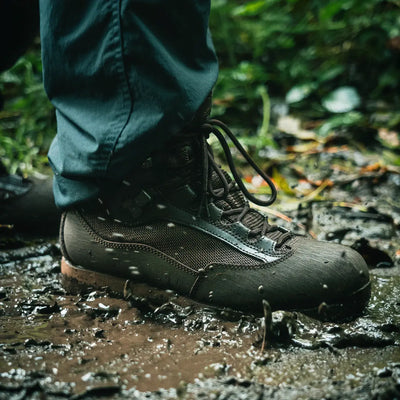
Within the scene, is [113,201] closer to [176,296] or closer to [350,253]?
[176,296]

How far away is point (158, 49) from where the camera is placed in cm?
99

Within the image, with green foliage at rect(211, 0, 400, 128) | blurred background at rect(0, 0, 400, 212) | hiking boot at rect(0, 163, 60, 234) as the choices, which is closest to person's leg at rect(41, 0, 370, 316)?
hiking boot at rect(0, 163, 60, 234)

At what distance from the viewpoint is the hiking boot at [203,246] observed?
105cm

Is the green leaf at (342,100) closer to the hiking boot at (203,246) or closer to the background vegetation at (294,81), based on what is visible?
the background vegetation at (294,81)

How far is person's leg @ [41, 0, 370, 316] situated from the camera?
1.01 metres

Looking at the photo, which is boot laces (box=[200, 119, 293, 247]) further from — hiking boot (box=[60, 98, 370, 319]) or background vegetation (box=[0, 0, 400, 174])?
background vegetation (box=[0, 0, 400, 174])

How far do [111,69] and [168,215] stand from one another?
1.23 feet

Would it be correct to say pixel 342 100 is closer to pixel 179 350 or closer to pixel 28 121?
pixel 28 121

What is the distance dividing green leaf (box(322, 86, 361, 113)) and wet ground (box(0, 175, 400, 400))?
2.06 metres

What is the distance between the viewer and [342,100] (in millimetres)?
3219

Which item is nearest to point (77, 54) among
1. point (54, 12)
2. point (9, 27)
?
point (54, 12)

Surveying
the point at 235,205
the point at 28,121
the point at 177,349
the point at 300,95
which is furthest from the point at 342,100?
the point at 177,349

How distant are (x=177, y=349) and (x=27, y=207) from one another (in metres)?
1.00

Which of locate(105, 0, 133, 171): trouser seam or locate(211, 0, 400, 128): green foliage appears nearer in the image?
locate(105, 0, 133, 171): trouser seam
